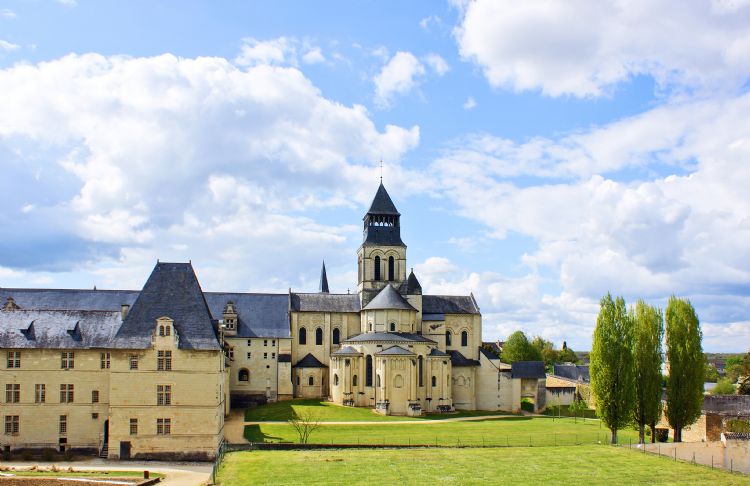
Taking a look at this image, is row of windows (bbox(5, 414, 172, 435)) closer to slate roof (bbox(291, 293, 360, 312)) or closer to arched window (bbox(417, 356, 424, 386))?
arched window (bbox(417, 356, 424, 386))

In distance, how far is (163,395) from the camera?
47.3 meters

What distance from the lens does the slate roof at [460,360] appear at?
276ft

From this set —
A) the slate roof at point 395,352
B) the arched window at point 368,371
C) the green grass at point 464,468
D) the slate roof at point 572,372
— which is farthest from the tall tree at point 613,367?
the slate roof at point 572,372

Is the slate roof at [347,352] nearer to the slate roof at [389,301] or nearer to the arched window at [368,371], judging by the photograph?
the arched window at [368,371]

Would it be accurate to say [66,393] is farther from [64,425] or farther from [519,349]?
[519,349]

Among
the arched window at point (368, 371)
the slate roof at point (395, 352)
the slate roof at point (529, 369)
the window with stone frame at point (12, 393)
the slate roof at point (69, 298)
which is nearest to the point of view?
the window with stone frame at point (12, 393)

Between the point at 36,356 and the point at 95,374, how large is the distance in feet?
13.1

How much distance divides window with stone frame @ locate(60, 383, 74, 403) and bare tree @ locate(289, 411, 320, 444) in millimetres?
15678

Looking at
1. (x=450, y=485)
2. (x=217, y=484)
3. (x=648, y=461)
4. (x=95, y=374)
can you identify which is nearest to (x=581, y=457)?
(x=648, y=461)

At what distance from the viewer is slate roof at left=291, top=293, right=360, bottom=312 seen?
86.4m

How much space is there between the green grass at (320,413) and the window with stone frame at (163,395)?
2003 centimetres

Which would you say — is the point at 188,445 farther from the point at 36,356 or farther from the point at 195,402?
the point at 36,356

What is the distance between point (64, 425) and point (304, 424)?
1799 centimetres

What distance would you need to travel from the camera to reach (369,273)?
89.5 meters
